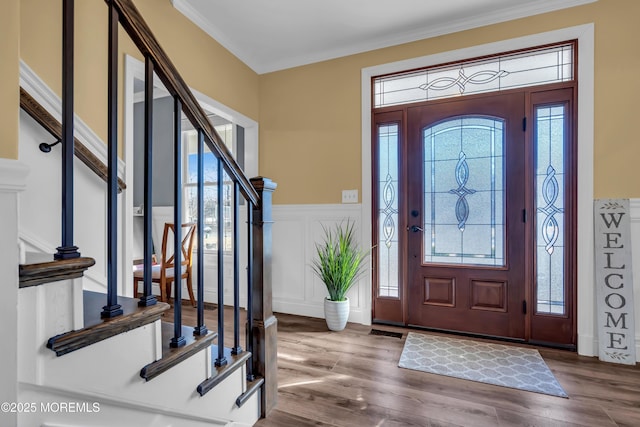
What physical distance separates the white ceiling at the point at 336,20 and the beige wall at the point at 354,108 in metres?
0.09

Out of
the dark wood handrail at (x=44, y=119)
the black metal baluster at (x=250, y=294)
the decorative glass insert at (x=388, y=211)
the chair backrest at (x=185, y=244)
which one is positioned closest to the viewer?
the dark wood handrail at (x=44, y=119)

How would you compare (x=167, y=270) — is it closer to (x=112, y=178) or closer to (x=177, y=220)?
(x=177, y=220)

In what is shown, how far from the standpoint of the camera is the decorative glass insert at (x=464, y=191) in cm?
262

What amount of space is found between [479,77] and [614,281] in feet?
6.25

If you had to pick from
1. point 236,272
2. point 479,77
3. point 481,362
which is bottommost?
point 481,362

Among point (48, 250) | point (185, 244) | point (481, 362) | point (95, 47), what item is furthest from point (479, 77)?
point (185, 244)

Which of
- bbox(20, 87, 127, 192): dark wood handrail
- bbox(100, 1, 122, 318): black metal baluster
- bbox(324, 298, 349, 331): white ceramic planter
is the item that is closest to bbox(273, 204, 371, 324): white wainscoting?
bbox(324, 298, 349, 331): white ceramic planter

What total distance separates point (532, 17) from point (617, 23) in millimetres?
562

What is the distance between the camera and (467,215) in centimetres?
270

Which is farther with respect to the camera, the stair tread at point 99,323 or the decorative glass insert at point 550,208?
the decorative glass insert at point 550,208

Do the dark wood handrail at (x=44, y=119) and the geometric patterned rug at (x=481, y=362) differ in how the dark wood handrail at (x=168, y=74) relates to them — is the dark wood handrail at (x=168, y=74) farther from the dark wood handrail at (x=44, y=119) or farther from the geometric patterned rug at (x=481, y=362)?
the geometric patterned rug at (x=481, y=362)

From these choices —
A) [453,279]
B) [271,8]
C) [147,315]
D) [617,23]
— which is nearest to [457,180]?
[453,279]

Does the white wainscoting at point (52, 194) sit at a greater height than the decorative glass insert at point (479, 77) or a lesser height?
lesser

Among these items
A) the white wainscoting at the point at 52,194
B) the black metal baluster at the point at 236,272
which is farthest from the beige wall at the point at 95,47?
the black metal baluster at the point at 236,272
